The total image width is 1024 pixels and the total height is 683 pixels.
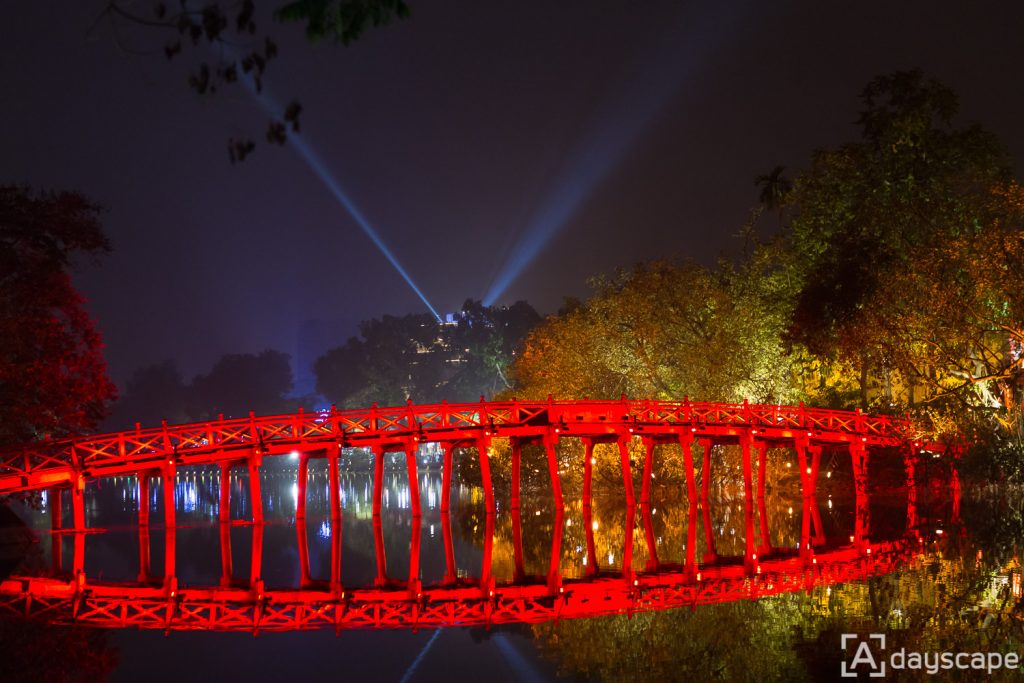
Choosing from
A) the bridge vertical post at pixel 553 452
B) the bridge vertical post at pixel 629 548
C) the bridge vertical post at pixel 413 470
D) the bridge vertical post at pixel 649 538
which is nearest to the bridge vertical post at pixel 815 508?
the bridge vertical post at pixel 649 538

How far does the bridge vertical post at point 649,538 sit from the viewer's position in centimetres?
2101

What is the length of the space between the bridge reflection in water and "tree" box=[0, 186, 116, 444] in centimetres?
244

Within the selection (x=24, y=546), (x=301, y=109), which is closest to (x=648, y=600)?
(x=301, y=109)

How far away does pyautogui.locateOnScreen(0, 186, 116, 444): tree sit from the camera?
3156 cm

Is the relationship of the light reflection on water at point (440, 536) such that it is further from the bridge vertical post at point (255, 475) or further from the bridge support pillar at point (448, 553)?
the bridge vertical post at point (255, 475)

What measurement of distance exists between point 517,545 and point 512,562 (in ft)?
10.3

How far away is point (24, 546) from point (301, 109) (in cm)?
2465

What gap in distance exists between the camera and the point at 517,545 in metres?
25.5

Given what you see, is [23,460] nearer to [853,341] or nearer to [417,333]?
[853,341]

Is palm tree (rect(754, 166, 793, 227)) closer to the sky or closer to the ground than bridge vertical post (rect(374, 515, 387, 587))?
closer to the sky

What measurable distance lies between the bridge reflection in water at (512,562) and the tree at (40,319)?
2.44 m

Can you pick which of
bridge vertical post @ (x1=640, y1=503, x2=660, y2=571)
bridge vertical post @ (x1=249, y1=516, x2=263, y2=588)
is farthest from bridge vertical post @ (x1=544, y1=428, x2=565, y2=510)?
bridge vertical post @ (x1=249, y1=516, x2=263, y2=588)

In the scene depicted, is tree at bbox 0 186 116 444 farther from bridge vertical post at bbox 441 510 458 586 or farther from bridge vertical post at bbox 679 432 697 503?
bridge vertical post at bbox 679 432 697 503

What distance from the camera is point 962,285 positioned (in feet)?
104
